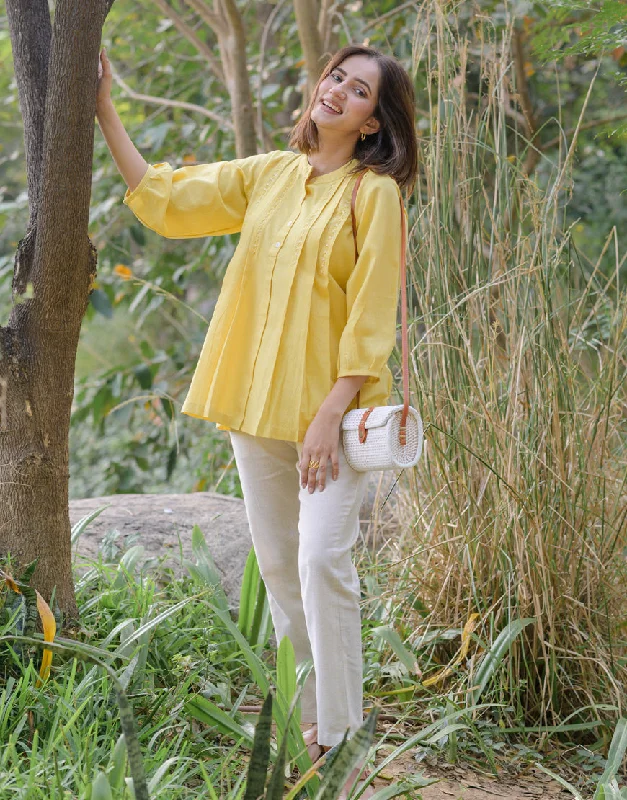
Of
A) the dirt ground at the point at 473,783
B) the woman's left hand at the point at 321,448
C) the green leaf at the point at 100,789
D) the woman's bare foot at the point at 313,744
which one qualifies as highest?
the woman's left hand at the point at 321,448

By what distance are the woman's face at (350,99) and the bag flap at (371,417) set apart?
2.24 feet

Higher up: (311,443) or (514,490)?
(311,443)

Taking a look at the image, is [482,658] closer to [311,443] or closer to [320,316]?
[311,443]

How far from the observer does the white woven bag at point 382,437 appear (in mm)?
2021

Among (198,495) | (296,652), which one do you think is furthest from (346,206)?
(198,495)

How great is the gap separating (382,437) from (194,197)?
2.57 feet

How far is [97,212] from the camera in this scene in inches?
175

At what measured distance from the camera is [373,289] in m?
2.10

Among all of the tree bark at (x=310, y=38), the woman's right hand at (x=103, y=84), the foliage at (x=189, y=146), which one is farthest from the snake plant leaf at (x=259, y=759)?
the tree bark at (x=310, y=38)

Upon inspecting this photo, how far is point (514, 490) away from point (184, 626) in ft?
3.36

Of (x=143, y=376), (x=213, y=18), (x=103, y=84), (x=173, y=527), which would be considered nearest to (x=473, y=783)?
(x=173, y=527)

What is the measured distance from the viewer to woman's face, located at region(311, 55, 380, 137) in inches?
86.8

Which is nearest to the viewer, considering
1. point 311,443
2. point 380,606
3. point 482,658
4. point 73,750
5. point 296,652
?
point 73,750

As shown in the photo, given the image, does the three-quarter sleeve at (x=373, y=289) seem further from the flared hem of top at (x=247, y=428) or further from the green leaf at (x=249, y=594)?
the green leaf at (x=249, y=594)
